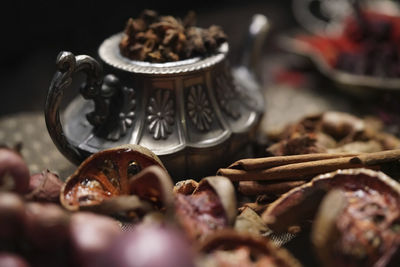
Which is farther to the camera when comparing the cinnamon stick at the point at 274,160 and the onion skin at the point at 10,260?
the cinnamon stick at the point at 274,160

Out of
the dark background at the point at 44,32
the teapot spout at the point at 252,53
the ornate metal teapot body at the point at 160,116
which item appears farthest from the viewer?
the dark background at the point at 44,32

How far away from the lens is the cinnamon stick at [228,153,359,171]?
756mm

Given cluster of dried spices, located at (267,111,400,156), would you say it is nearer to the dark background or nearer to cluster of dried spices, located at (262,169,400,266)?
cluster of dried spices, located at (262,169,400,266)

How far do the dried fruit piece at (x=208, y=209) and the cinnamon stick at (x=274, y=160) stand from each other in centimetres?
12

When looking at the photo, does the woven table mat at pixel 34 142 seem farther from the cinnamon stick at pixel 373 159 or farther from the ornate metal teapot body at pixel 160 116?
the cinnamon stick at pixel 373 159

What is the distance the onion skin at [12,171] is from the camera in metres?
0.56

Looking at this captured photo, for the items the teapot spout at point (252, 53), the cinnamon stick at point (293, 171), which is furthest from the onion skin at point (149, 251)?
the teapot spout at point (252, 53)

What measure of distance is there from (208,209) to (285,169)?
190 millimetres

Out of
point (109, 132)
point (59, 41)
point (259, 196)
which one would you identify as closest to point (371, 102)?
point (259, 196)

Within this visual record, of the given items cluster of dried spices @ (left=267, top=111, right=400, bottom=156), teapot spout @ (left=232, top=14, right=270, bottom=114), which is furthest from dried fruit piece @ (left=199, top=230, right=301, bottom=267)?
teapot spout @ (left=232, top=14, right=270, bottom=114)

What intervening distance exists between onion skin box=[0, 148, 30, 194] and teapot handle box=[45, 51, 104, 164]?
0.19m

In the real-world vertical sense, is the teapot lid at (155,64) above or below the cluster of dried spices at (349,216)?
above

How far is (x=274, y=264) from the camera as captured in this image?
531 millimetres

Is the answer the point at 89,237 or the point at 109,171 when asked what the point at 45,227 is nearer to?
the point at 89,237
